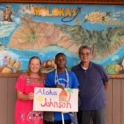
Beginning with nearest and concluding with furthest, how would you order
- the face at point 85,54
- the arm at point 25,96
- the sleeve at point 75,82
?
the arm at point 25,96, the sleeve at point 75,82, the face at point 85,54

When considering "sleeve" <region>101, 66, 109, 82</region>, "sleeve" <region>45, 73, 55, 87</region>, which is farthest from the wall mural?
"sleeve" <region>45, 73, 55, 87</region>

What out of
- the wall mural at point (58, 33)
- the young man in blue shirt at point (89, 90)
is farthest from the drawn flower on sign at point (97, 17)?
the young man in blue shirt at point (89, 90)

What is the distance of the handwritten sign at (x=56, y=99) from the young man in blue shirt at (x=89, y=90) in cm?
18

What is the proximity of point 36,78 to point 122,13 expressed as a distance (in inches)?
52.7

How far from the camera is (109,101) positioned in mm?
2988

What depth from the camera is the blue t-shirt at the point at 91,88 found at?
2572 millimetres

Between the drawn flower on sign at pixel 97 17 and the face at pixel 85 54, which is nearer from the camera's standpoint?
the face at pixel 85 54

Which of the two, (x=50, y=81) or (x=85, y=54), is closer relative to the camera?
(x=50, y=81)

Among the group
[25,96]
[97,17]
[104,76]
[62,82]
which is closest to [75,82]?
[62,82]

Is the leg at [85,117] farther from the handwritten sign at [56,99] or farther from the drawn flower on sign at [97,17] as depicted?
the drawn flower on sign at [97,17]

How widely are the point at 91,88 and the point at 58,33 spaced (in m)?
0.80

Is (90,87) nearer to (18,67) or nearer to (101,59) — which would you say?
(101,59)

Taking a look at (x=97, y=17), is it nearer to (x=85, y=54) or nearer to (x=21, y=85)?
(x=85, y=54)

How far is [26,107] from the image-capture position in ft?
8.04
